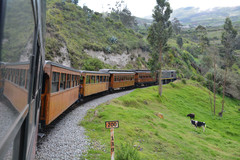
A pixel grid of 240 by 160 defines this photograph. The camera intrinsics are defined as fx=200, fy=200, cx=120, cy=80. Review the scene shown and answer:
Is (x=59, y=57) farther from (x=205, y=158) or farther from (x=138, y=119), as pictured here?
(x=205, y=158)

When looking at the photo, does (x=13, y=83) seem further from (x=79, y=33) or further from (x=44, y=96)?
(x=79, y=33)

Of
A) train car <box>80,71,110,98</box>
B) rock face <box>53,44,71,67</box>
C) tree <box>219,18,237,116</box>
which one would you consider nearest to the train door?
train car <box>80,71,110,98</box>

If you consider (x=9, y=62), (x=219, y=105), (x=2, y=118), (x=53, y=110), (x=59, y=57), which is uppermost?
(x=59, y=57)

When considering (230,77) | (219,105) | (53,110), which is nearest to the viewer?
(53,110)

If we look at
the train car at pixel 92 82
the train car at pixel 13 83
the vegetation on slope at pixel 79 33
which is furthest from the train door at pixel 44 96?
the vegetation on slope at pixel 79 33

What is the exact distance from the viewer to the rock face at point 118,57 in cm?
3597

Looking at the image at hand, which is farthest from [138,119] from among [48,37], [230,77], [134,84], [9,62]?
[230,77]

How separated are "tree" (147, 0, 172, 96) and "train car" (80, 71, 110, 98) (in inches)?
304

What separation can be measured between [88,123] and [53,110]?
2.34 metres

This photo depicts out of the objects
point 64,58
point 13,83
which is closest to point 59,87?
point 13,83

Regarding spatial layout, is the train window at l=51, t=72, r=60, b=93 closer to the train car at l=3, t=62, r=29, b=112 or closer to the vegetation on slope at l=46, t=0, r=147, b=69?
the train car at l=3, t=62, r=29, b=112

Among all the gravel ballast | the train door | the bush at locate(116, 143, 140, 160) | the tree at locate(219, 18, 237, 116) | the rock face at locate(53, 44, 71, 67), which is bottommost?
the gravel ballast

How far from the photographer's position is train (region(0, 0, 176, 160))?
847mm

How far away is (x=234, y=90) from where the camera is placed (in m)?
40.2
